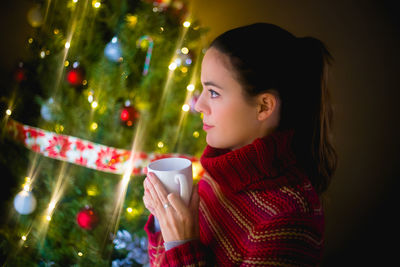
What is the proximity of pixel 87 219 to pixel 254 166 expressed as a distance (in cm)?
88

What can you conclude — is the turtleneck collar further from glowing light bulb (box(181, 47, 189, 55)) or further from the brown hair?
glowing light bulb (box(181, 47, 189, 55))

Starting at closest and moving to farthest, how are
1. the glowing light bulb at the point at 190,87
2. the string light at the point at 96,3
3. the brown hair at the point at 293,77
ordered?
the brown hair at the point at 293,77 → the string light at the point at 96,3 → the glowing light bulb at the point at 190,87

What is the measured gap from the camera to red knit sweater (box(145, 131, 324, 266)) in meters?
0.58

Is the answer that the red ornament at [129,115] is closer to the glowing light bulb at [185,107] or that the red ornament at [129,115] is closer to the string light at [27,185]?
the glowing light bulb at [185,107]

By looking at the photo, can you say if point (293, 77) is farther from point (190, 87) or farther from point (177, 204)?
point (190, 87)

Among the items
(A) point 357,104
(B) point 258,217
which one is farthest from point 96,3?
(A) point 357,104

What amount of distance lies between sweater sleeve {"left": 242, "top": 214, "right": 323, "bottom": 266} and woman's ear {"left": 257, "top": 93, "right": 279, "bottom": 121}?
0.25 metres

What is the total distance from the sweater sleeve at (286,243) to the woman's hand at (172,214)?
0.14 meters

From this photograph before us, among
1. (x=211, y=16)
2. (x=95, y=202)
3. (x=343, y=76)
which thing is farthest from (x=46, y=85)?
(x=343, y=76)

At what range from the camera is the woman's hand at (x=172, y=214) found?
0.62m

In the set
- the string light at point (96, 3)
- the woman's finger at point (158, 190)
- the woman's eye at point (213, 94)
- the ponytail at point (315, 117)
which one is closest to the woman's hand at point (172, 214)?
the woman's finger at point (158, 190)

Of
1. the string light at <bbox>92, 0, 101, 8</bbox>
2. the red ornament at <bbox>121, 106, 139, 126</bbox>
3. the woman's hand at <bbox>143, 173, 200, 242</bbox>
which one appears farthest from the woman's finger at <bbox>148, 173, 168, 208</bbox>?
the string light at <bbox>92, 0, 101, 8</bbox>

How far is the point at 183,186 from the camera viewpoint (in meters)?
0.63

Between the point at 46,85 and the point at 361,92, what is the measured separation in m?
1.47
